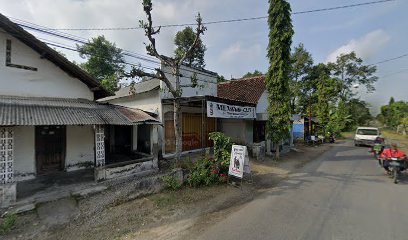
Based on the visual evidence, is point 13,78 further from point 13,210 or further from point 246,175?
point 246,175

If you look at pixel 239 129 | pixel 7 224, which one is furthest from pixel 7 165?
pixel 239 129

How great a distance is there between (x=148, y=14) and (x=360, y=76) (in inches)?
1877

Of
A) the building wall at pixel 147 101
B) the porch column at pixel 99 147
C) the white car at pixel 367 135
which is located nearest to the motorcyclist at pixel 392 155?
the building wall at pixel 147 101

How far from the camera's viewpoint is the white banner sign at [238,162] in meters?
7.57

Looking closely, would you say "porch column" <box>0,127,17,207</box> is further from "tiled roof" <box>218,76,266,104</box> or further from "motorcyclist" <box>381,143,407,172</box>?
"motorcyclist" <box>381,143,407,172</box>

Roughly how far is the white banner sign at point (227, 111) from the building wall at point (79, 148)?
19.0 ft

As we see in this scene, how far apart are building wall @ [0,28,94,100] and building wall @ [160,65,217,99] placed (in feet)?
13.7

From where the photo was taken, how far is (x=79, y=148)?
946 cm

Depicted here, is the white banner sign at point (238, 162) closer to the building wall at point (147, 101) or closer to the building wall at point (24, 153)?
the building wall at point (147, 101)

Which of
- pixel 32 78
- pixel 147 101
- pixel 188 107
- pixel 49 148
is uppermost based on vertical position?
pixel 32 78

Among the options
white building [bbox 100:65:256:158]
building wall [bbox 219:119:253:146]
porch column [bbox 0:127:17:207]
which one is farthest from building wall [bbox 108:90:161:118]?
porch column [bbox 0:127:17:207]

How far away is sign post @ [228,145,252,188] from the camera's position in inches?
298

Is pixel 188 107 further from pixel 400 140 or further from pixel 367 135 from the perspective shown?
pixel 400 140

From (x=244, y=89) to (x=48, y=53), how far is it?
12.6 meters
